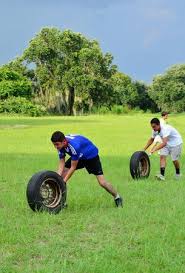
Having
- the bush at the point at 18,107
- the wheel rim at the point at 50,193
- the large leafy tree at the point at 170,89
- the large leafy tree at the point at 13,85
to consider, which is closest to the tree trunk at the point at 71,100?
the large leafy tree at the point at 13,85

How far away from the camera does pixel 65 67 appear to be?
273 ft

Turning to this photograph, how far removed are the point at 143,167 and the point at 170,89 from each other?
81.5m

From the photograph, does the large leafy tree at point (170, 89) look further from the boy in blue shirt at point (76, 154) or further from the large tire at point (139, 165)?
the boy in blue shirt at point (76, 154)

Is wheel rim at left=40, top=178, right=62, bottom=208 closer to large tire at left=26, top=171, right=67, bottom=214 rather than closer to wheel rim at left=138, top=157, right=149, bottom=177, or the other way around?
large tire at left=26, top=171, right=67, bottom=214

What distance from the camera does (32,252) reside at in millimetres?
6652

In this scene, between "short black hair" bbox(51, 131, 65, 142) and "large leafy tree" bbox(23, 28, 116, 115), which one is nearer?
"short black hair" bbox(51, 131, 65, 142)

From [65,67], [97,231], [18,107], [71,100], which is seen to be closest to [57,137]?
[97,231]

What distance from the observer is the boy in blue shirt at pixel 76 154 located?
29.7ft

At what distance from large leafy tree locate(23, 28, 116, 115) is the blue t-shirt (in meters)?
71.0

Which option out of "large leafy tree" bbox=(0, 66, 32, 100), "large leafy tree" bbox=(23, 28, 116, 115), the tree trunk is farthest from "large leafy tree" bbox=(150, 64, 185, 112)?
"large leafy tree" bbox=(0, 66, 32, 100)

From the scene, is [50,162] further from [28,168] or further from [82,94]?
[82,94]

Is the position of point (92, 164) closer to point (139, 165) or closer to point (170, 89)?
point (139, 165)

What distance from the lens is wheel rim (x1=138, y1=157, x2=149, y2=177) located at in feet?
45.5

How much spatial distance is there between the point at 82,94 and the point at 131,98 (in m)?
19.1
